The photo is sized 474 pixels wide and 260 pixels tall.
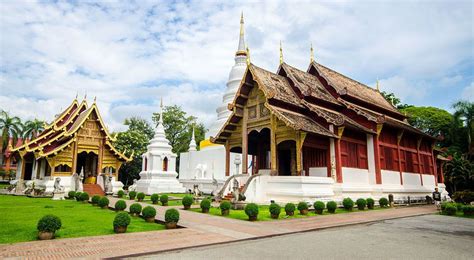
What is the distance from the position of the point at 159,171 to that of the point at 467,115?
29.1 m

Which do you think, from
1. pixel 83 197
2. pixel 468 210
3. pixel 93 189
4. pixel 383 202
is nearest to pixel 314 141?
pixel 383 202

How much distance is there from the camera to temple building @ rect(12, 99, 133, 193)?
22781mm

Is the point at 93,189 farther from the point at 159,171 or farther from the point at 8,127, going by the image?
the point at 8,127

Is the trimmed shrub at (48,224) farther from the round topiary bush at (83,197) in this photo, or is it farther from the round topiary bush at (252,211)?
the round topiary bush at (83,197)

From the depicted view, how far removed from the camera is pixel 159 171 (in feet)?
90.1

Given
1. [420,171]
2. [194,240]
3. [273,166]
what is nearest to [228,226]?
[194,240]

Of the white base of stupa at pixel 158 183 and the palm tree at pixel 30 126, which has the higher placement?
the palm tree at pixel 30 126

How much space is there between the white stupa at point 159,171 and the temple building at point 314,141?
353 inches

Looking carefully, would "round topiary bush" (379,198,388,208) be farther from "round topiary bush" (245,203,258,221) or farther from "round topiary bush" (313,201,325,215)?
"round topiary bush" (245,203,258,221)

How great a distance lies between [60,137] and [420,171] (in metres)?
25.1

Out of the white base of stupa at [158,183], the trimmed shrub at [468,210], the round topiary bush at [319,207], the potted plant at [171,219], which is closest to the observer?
the potted plant at [171,219]

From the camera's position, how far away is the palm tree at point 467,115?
3125cm

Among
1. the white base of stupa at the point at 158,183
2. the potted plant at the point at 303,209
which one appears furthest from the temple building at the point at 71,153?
the potted plant at the point at 303,209

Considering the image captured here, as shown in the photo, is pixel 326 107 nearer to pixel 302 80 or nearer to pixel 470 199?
pixel 302 80
